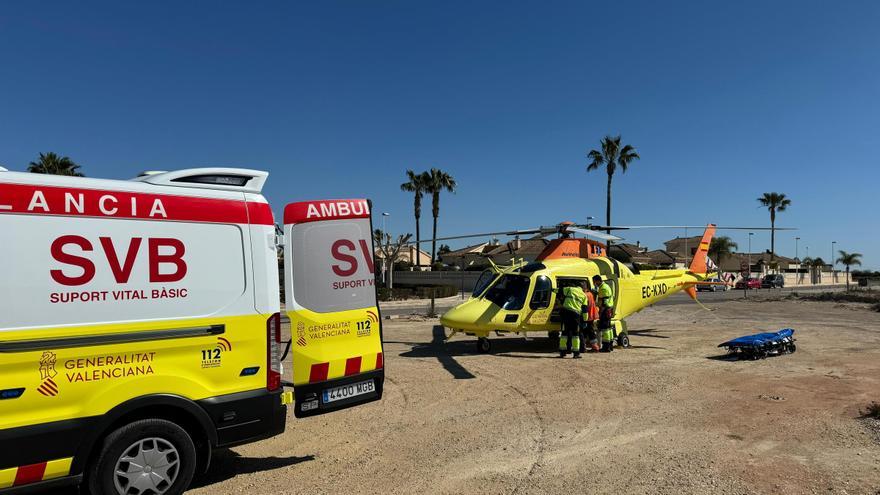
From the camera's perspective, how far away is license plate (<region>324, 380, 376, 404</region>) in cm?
517

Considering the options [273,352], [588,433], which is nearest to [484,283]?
[588,433]

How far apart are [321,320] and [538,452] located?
2730 millimetres

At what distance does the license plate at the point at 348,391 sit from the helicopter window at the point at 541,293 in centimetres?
703

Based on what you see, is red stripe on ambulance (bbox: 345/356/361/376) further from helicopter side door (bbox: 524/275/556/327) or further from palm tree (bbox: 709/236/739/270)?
palm tree (bbox: 709/236/739/270)

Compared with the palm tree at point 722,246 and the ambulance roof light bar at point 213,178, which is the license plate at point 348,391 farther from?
the palm tree at point 722,246

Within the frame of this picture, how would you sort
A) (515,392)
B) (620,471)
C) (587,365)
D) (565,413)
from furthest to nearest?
(587,365)
(515,392)
(565,413)
(620,471)

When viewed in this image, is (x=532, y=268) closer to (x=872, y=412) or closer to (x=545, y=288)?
(x=545, y=288)

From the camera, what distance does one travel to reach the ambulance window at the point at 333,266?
5266 millimetres

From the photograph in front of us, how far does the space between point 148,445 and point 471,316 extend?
8025mm

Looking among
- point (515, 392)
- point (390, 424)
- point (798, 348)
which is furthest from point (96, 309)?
point (798, 348)

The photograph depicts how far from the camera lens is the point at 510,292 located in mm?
11969

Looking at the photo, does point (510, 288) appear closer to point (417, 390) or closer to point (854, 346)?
point (417, 390)

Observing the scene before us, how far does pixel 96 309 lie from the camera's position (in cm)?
380

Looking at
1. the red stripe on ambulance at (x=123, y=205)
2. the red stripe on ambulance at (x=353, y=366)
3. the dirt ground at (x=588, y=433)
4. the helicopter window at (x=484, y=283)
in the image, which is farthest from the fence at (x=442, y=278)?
the red stripe on ambulance at (x=123, y=205)
